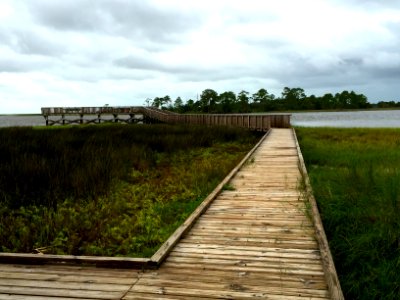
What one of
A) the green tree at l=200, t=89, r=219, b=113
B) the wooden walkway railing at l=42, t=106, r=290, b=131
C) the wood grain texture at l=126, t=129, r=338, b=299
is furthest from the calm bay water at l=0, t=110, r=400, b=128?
the wood grain texture at l=126, t=129, r=338, b=299

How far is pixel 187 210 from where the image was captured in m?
6.74

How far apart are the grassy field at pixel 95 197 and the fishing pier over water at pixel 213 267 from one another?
40.8 inches

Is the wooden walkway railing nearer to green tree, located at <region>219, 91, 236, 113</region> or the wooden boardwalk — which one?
the wooden boardwalk

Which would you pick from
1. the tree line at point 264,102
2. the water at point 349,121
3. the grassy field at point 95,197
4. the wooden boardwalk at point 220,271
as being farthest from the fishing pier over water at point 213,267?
the tree line at point 264,102

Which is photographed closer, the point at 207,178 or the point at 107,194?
the point at 107,194

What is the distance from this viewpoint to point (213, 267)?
3.49m

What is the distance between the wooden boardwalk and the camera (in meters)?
3.02

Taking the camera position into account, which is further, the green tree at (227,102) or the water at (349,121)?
the green tree at (227,102)

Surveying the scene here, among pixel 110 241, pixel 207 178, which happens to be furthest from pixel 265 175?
pixel 110 241

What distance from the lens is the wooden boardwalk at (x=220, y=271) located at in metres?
3.02

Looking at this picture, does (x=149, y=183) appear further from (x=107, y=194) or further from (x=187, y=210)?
(x=187, y=210)

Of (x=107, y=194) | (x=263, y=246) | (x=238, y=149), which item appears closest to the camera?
(x=263, y=246)

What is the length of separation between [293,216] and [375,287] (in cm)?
152

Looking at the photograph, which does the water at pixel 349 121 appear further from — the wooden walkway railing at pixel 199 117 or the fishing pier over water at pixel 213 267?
the fishing pier over water at pixel 213 267
